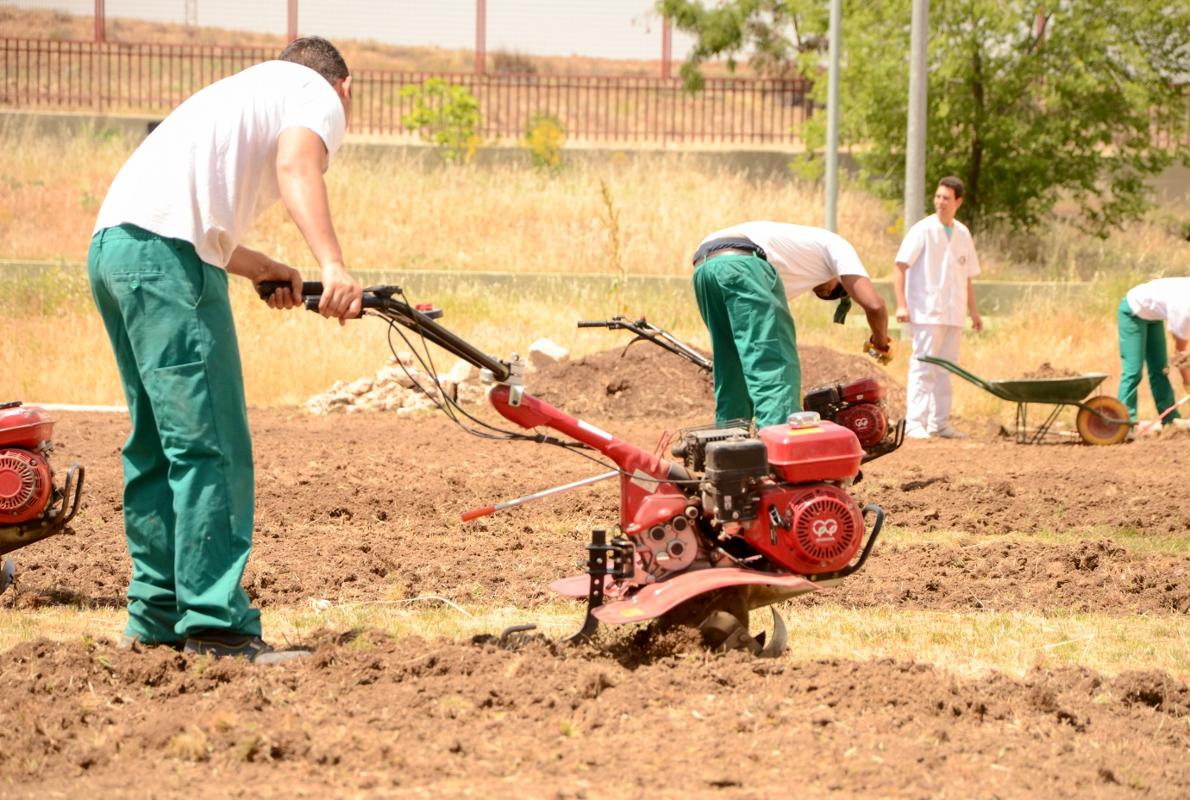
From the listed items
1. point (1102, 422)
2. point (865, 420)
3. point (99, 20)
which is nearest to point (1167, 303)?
point (1102, 422)

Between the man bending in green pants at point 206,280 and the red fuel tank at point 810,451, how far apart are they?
4.78 ft

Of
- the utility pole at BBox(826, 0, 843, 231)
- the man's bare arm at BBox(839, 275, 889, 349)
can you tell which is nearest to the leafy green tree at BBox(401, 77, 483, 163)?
the utility pole at BBox(826, 0, 843, 231)

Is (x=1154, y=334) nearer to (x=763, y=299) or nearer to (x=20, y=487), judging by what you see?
(x=763, y=299)

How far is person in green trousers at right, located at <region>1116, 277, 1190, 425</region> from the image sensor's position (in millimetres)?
11102

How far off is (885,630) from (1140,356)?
23.0 feet

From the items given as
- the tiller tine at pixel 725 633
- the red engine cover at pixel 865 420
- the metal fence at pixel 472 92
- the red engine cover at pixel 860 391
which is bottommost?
the tiller tine at pixel 725 633

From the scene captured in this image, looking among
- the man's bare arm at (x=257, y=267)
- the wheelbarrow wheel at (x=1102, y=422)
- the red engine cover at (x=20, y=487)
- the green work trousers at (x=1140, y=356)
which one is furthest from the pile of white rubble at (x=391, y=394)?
the man's bare arm at (x=257, y=267)

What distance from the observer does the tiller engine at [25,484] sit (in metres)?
5.74

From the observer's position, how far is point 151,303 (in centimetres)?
462

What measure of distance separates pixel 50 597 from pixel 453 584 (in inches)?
65.4

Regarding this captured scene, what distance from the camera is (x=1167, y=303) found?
36.8 ft

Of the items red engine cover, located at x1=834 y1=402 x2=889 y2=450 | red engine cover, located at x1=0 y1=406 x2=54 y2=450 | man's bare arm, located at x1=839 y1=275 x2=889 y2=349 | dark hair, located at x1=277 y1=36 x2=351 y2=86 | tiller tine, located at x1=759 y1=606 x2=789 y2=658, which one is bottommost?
tiller tine, located at x1=759 y1=606 x2=789 y2=658

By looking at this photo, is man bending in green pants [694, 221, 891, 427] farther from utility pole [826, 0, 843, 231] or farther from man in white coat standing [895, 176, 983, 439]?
utility pole [826, 0, 843, 231]

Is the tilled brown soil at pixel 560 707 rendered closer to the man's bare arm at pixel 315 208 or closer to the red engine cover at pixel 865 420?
the red engine cover at pixel 865 420
